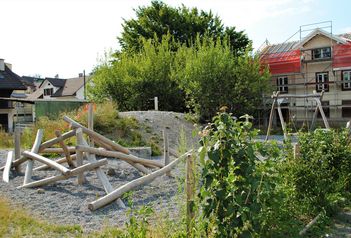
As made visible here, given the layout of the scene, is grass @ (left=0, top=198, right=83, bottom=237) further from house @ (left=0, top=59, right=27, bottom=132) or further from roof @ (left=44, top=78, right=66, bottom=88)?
roof @ (left=44, top=78, right=66, bottom=88)

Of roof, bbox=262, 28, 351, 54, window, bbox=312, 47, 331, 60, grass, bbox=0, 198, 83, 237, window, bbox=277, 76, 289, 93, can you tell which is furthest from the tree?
grass, bbox=0, 198, 83, 237

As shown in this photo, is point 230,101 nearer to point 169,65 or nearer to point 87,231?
point 169,65

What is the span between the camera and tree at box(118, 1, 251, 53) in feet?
105

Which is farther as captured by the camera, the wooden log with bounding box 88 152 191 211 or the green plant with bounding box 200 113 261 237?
the wooden log with bounding box 88 152 191 211

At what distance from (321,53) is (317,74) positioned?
5.03 ft

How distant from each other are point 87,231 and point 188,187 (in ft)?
5.94

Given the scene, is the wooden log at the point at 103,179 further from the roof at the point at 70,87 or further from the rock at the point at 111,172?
the roof at the point at 70,87

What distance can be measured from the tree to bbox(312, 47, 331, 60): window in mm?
6146

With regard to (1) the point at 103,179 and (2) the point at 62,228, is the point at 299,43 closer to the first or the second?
(1) the point at 103,179

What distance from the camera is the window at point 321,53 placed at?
26719 millimetres

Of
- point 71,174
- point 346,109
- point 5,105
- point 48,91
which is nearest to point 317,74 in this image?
point 346,109

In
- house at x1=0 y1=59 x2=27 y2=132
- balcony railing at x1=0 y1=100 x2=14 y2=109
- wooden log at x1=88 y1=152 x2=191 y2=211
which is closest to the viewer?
wooden log at x1=88 y1=152 x2=191 y2=211

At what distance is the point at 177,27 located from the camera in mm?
32094

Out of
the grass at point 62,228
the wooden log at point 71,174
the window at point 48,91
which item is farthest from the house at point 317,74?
the window at point 48,91
